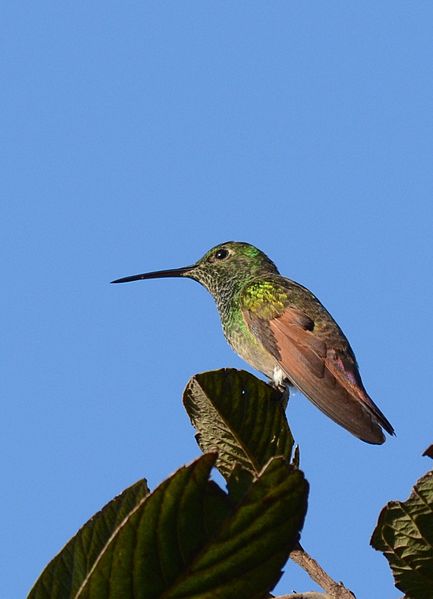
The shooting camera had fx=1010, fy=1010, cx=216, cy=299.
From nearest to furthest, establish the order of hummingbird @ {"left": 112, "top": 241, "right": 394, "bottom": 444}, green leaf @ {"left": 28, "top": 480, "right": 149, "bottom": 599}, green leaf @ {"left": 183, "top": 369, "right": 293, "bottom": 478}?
1. green leaf @ {"left": 28, "top": 480, "right": 149, "bottom": 599}
2. green leaf @ {"left": 183, "top": 369, "right": 293, "bottom": 478}
3. hummingbird @ {"left": 112, "top": 241, "right": 394, "bottom": 444}

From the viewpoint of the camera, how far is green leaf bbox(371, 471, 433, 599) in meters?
2.06

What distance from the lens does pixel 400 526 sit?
6.92 feet

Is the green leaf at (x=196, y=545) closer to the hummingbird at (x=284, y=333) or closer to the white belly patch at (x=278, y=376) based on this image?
the hummingbird at (x=284, y=333)

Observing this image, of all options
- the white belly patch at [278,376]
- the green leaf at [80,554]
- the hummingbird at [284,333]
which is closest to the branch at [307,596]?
the green leaf at [80,554]

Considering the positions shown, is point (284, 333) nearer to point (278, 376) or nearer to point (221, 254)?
point (278, 376)

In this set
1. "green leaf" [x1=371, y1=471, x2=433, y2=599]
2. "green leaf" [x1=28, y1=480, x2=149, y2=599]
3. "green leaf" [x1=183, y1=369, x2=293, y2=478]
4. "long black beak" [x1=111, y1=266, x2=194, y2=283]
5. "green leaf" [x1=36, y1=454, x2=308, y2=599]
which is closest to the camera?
"green leaf" [x1=36, y1=454, x2=308, y2=599]

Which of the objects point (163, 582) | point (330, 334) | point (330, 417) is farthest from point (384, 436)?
point (163, 582)

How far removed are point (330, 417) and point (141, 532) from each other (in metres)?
3.85

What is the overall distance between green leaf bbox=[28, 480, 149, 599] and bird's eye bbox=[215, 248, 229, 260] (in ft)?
21.8

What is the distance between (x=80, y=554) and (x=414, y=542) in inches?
27.1

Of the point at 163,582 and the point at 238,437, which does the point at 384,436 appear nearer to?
the point at 238,437

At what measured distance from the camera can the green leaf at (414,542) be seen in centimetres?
206

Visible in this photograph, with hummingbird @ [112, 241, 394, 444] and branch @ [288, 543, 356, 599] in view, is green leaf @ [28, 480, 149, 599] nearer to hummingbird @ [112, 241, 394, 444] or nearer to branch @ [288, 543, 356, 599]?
branch @ [288, 543, 356, 599]

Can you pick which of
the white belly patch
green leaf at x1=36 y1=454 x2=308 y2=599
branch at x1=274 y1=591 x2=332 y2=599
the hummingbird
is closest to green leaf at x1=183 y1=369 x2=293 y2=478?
branch at x1=274 y1=591 x2=332 y2=599
